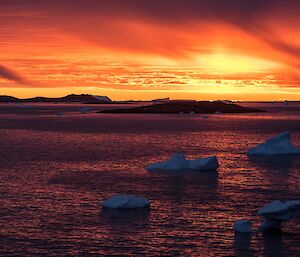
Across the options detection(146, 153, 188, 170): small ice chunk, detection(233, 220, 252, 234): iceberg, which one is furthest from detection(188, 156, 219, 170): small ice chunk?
detection(233, 220, 252, 234): iceberg

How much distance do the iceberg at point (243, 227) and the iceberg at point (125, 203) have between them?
618 cm

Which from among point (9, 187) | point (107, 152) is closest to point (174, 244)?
point (9, 187)

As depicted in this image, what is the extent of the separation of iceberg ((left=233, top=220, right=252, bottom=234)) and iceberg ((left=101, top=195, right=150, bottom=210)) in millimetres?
6181

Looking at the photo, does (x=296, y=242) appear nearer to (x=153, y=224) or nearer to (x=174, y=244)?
(x=174, y=244)

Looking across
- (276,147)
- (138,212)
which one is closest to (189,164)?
(138,212)

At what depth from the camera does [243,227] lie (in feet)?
78.7

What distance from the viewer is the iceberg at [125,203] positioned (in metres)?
28.5

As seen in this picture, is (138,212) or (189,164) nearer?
(138,212)

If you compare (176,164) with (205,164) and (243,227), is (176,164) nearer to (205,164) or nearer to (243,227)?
(205,164)

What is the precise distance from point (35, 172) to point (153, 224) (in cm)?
2075

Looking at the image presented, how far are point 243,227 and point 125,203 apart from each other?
268 inches

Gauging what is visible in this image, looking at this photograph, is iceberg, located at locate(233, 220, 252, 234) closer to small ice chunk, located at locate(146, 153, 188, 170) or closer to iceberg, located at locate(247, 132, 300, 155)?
small ice chunk, located at locate(146, 153, 188, 170)

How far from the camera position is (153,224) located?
25828 mm

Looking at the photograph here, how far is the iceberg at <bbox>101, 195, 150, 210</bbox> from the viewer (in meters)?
28.5
